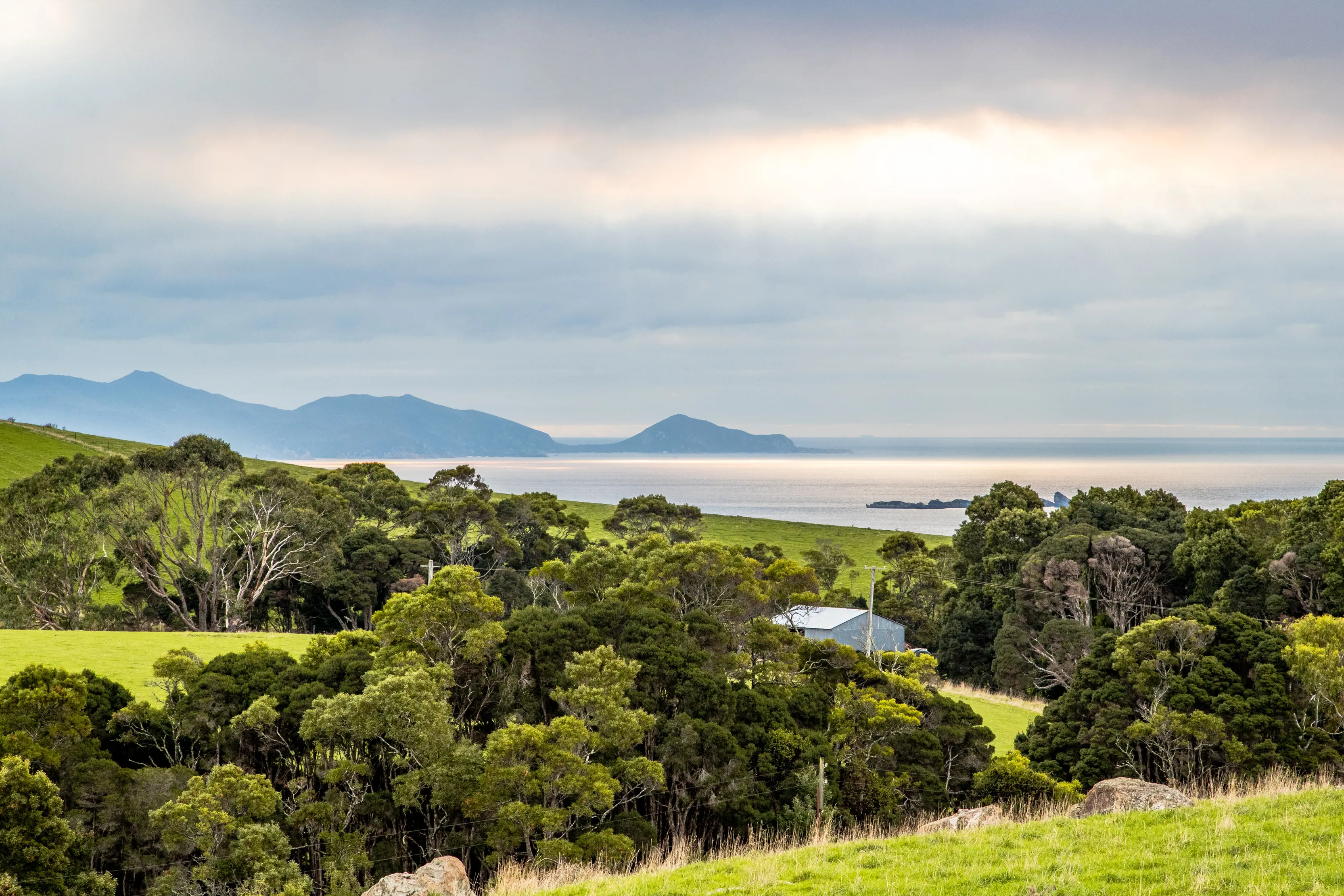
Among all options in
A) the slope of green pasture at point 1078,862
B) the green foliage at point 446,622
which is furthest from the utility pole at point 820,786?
the green foliage at point 446,622

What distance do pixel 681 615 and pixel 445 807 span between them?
9423mm

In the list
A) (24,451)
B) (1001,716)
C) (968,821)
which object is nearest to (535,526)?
(1001,716)

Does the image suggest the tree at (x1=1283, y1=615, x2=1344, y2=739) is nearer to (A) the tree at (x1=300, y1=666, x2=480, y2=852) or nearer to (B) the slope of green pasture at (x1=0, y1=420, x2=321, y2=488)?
(A) the tree at (x1=300, y1=666, x2=480, y2=852)

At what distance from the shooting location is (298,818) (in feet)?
59.5

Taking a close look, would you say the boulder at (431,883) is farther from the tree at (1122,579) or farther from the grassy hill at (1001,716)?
the tree at (1122,579)

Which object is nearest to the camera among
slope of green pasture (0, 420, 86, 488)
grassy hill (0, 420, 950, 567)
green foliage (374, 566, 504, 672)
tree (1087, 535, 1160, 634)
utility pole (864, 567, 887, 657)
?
green foliage (374, 566, 504, 672)

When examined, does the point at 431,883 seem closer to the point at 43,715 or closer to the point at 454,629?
the point at 454,629

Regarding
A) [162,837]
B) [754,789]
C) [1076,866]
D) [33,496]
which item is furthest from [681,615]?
[33,496]

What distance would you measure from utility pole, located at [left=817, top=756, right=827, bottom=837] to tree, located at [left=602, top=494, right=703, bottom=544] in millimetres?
42088

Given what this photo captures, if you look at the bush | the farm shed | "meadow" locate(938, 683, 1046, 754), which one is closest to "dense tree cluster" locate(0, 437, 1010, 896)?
the bush

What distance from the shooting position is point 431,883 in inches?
492

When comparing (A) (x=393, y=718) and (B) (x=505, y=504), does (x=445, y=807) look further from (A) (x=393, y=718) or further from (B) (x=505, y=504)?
(B) (x=505, y=504)

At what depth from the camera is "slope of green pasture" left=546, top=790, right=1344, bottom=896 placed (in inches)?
379

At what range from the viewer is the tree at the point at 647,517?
2579 inches
